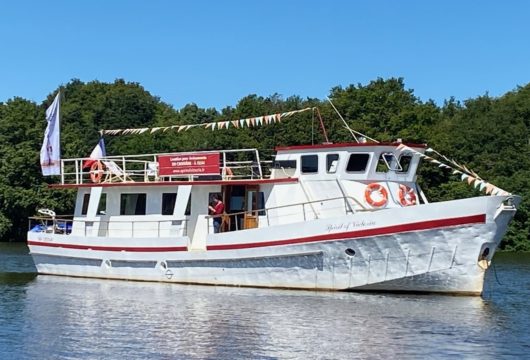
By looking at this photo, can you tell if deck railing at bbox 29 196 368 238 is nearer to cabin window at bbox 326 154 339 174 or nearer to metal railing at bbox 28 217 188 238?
metal railing at bbox 28 217 188 238

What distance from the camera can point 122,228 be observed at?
31.2m

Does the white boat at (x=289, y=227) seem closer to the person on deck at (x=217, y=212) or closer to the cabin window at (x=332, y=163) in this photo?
the cabin window at (x=332, y=163)

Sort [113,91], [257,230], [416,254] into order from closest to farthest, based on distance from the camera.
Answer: [416,254] → [257,230] → [113,91]

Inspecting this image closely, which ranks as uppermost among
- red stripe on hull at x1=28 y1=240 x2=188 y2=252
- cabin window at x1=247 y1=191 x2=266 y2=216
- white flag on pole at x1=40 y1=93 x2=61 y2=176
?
white flag on pole at x1=40 y1=93 x2=61 y2=176

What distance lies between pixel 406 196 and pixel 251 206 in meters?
5.21

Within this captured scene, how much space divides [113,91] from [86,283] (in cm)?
7145

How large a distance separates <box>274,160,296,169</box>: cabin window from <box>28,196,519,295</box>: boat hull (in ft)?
9.22

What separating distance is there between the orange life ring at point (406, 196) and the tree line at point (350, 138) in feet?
89.0

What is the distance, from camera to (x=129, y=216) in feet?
102

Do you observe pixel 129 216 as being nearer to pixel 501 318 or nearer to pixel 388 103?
pixel 501 318

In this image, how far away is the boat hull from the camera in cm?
2417

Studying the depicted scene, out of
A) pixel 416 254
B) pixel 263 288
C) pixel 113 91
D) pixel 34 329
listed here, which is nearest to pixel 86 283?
pixel 263 288

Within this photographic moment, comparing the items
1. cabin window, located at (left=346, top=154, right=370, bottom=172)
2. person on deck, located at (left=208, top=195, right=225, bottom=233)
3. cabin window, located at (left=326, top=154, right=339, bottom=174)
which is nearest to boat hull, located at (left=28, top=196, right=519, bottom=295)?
person on deck, located at (left=208, top=195, right=225, bottom=233)

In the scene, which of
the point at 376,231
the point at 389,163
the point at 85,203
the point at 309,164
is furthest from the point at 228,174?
the point at 376,231
